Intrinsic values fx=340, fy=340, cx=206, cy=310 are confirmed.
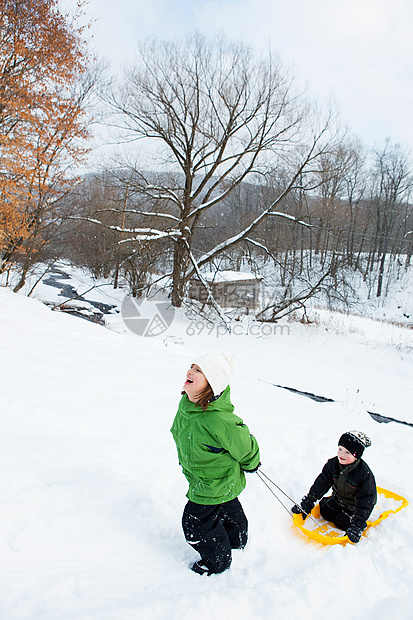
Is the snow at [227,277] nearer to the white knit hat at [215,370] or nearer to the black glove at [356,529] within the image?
the black glove at [356,529]

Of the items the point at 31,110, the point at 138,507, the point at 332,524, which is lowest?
the point at 332,524

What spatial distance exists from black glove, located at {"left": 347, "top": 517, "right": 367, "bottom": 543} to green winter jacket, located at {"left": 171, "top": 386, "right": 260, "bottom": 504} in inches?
44.8

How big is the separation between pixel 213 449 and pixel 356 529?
152 cm

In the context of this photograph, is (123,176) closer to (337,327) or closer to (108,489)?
(337,327)

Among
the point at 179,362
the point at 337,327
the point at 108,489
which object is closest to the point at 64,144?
the point at 179,362

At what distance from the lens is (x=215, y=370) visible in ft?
6.77

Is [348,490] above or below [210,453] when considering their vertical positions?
below

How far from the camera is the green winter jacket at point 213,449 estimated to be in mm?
2049

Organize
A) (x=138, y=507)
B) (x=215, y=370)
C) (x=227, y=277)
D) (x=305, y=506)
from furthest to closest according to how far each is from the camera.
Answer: (x=227, y=277), (x=305, y=506), (x=138, y=507), (x=215, y=370)

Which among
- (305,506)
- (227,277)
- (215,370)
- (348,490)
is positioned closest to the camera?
(215,370)

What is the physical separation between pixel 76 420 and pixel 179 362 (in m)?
3.87

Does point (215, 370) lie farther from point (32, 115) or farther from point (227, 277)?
point (227, 277)

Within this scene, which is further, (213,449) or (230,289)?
(230,289)

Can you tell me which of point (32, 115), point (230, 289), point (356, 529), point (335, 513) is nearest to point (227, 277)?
point (230, 289)
